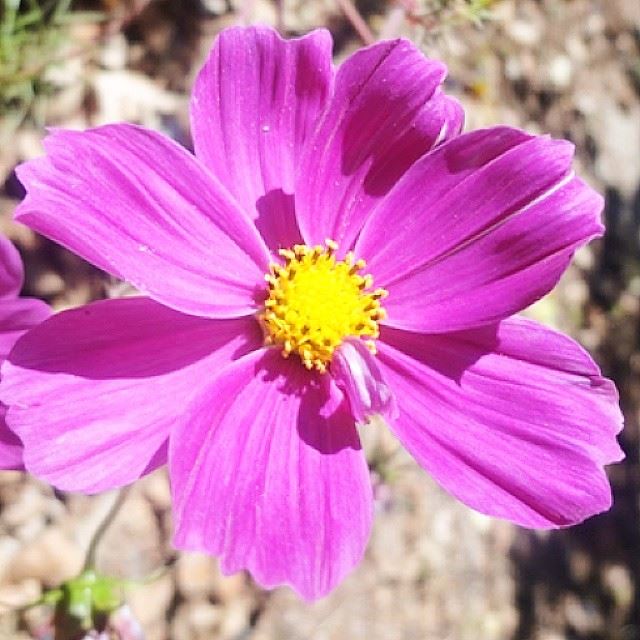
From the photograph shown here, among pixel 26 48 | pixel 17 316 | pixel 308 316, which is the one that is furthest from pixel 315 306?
pixel 26 48

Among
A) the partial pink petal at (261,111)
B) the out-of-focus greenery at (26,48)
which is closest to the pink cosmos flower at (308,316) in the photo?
the partial pink petal at (261,111)

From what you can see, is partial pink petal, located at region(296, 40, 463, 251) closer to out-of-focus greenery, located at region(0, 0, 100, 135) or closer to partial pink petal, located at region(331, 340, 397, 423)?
partial pink petal, located at region(331, 340, 397, 423)

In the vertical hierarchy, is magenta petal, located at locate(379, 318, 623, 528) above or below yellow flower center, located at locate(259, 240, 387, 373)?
below

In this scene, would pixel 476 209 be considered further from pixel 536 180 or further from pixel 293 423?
pixel 293 423

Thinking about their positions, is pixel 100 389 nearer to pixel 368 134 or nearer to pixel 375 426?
pixel 368 134

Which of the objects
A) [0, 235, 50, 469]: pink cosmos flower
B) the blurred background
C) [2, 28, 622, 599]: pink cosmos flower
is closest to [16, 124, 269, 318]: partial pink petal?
[2, 28, 622, 599]: pink cosmos flower

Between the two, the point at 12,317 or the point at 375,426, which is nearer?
the point at 12,317
